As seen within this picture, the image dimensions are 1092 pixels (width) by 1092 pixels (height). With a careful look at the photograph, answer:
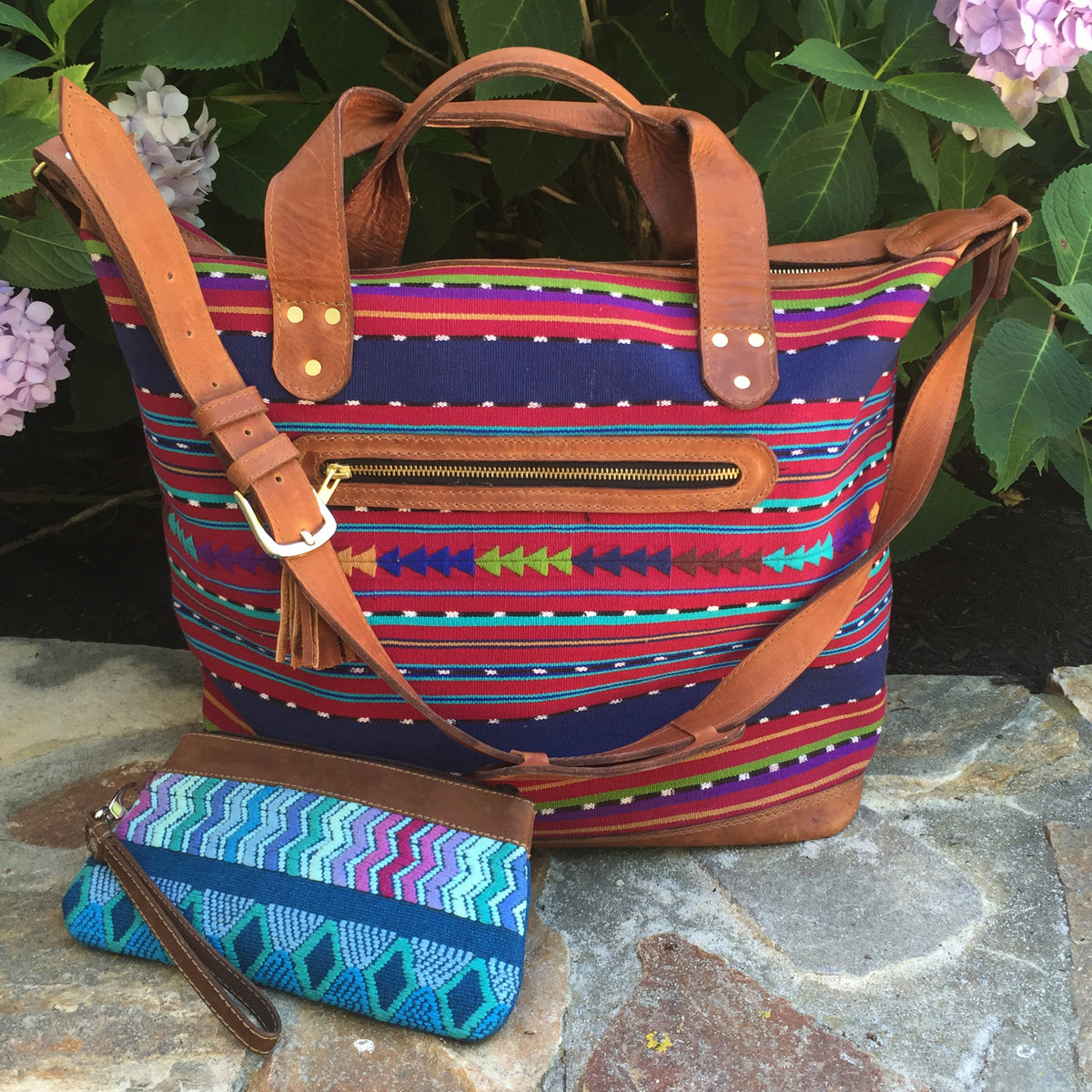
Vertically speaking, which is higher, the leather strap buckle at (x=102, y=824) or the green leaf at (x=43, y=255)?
the green leaf at (x=43, y=255)

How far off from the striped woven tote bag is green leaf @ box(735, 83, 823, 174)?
0.38ft

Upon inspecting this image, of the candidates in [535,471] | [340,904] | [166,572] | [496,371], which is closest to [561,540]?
[535,471]

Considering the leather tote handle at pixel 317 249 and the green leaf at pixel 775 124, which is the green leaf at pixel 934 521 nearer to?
the green leaf at pixel 775 124

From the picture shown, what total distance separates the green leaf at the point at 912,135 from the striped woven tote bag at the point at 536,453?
0.11 m

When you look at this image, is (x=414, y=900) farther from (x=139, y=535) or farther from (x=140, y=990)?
(x=139, y=535)

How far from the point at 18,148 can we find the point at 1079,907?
4.69 ft

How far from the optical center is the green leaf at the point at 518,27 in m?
1.22

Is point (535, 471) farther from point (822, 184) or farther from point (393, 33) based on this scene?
point (393, 33)

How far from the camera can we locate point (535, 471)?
3.58 feet

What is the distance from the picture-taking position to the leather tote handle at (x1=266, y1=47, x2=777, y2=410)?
41.4 inches

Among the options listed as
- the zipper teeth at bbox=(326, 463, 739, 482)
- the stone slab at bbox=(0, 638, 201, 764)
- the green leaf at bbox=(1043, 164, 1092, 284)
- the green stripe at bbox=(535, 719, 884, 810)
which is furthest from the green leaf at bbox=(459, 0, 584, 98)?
the stone slab at bbox=(0, 638, 201, 764)

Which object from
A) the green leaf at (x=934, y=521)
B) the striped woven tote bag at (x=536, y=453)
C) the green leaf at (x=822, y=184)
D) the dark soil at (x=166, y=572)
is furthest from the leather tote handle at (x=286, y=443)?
the dark soil at (x=166, y=572)

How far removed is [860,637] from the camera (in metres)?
1.26

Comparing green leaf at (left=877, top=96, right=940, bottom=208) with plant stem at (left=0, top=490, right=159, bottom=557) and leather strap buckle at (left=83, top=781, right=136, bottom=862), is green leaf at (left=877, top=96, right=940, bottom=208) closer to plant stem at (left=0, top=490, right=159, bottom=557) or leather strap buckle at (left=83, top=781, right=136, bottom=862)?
leather strap buckle at (left=83, top=781, right=136, bottom=862)
